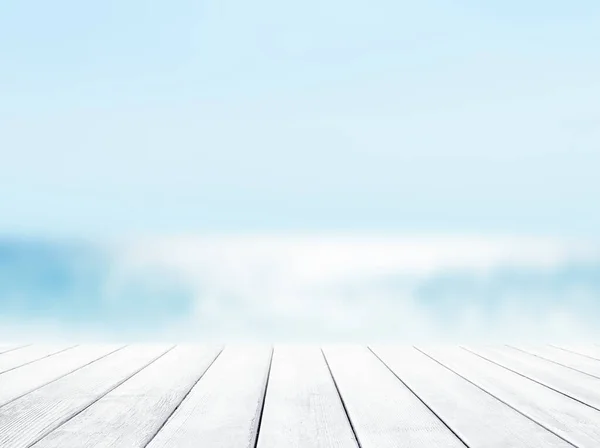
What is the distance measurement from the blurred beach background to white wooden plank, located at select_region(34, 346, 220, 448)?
580 cm

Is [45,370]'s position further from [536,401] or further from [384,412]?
[536,401]

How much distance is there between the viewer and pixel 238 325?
199 inches

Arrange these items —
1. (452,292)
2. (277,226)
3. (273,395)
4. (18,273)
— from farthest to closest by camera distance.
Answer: (277,226) < (18,273) < (452,292) < (273,395)

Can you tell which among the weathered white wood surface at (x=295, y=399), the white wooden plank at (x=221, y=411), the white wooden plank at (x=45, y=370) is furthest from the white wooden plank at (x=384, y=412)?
the white wooden plank at (x=45, y=370)

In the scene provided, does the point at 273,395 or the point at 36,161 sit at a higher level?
the point at 36,161

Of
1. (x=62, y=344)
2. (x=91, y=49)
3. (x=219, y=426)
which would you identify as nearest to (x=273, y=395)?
(x=219, y=426)

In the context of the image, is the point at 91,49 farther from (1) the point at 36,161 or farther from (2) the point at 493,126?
(2) the point at 493,126

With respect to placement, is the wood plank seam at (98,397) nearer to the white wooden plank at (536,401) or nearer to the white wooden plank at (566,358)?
the white wooden plank at (536,401)

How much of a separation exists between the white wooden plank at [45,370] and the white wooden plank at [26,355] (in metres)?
0.03

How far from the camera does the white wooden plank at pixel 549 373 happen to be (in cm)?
116

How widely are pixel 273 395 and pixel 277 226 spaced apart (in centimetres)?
974

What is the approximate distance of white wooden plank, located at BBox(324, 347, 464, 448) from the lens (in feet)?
2.68

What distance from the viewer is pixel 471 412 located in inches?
38.5

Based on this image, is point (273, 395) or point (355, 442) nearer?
point (355, 442)
